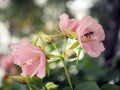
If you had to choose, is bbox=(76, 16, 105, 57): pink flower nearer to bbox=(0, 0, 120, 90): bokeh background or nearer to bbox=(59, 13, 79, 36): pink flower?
bbox=(59, 13, 79, 36): pink flower

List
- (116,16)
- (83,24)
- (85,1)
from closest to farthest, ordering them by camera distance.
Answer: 1. (83,24)
2. (116,16)
3. (85,1)

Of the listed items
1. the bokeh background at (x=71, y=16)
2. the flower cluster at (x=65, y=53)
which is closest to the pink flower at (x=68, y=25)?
the flower cluster at (x=65, y=53)

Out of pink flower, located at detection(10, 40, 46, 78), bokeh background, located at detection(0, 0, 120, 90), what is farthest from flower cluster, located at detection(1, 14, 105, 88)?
bokeh background, located at detection(0, 0, 120, 90)

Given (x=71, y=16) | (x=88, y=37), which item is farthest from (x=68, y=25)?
(x=71, y=16)

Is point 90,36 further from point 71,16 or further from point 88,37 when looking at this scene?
point 71,16

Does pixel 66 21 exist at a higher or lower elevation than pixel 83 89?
higher

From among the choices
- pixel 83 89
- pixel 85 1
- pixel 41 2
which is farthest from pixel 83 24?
pixel 41 2

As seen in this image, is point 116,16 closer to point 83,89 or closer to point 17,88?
point 17,88
